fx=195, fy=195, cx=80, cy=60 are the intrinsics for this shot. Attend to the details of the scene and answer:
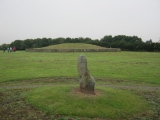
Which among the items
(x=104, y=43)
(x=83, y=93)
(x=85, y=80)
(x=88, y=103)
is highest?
(x=104, y=43)

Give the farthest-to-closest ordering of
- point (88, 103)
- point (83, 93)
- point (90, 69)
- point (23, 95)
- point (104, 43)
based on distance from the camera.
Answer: point (104, 43) → point (90, 69) → point (23, 95) → point (83, 93) → point (88, 103)

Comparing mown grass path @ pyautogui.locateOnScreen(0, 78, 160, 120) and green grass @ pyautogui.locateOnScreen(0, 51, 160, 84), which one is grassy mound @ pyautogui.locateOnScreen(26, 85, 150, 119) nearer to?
mown grass path @ pyautogui.locateOnScreen(0, 78, 160, 120)

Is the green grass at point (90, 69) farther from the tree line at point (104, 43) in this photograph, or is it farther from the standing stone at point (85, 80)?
the tree line at point (104, 43)

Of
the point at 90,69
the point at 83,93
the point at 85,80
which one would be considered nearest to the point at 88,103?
the point at 83,93

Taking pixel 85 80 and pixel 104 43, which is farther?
pixel 104 43

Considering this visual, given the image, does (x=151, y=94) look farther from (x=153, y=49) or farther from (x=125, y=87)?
(x=153, y=49)

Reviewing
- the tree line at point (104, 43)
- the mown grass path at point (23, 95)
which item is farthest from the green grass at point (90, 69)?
the tree line at point (104, 43)

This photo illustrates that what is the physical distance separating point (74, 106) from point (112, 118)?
2085 millimetres

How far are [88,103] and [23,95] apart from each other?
447cm

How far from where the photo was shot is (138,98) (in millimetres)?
12273

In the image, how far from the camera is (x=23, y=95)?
12438mm

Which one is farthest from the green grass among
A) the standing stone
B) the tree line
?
the tree line

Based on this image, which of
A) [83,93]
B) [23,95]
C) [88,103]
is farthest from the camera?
[23,95]

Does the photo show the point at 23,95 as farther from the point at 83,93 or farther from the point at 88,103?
the point at 88,103
